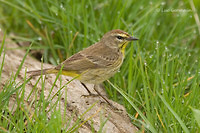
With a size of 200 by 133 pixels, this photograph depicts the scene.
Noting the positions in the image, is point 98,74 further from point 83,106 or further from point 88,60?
point 83,106

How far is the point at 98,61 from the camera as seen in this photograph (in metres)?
4.27

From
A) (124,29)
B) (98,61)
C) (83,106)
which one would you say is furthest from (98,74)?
(124,29)

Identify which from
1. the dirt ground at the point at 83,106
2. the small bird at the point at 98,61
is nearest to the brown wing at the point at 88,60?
the small bird at the point at 98,61

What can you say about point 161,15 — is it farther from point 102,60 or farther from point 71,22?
point 102,60

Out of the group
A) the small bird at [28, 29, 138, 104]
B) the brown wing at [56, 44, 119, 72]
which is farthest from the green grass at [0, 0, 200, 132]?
the brown wing at [56, 44, 119, 72]

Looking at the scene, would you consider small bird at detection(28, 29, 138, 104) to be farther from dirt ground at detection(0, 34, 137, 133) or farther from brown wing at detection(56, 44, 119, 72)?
dirt ground at detection(0, 34, 137, 133)

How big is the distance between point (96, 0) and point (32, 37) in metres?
1.18

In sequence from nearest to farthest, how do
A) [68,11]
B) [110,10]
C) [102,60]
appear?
[102,60] < [68,11] < [110,10]

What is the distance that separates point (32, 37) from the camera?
572 centimetres

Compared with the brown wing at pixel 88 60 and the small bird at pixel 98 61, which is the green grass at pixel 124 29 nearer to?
the small bird at pixel 98 61

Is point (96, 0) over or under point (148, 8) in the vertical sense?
over

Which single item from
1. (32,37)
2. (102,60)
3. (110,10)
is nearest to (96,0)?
(110,10)

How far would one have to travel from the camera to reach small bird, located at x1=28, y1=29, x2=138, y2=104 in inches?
161

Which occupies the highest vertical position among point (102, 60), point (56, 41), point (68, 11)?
point (68, 11)
